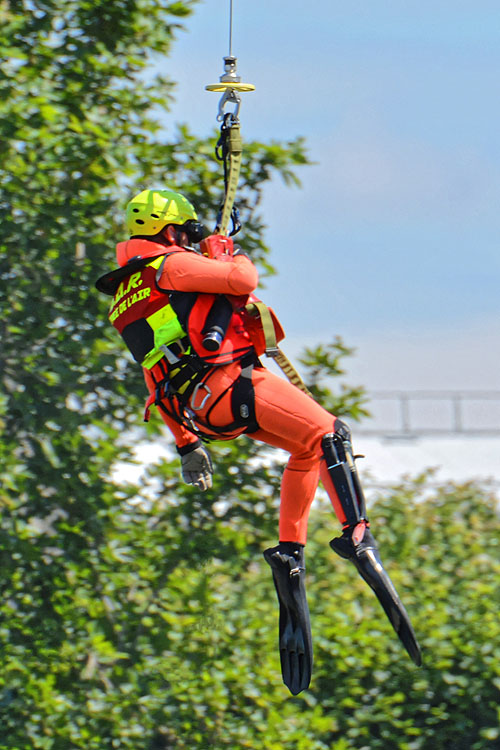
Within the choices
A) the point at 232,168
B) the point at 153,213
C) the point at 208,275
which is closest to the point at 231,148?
the point at 232,168

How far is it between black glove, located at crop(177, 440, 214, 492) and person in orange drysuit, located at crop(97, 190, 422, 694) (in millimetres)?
179

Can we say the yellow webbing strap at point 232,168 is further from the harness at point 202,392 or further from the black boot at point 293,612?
the black boot at point 293,612

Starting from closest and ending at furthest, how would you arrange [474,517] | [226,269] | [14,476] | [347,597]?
[226,269], [14,476], [347,597], [474,517]

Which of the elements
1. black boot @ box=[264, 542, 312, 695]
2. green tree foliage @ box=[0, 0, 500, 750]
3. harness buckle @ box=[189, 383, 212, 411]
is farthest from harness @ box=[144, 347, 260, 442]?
green tree foliage @ box=[0, 0, 500, 750]

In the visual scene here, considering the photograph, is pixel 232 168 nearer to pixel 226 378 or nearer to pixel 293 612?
pixel 226 378

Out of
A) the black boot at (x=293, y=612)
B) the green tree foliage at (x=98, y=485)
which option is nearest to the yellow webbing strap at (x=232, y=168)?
the black boot at (x=293, y=612)

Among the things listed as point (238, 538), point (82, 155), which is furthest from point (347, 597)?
point (82, 155)

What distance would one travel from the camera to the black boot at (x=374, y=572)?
361cm

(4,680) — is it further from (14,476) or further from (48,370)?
Result: (48,370)

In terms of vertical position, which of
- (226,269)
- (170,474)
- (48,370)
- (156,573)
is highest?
A: (226,269)

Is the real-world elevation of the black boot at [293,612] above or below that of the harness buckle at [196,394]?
below

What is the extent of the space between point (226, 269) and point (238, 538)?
13.0ft

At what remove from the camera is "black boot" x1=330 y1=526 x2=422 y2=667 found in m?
3.61

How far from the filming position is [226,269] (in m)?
3.67
